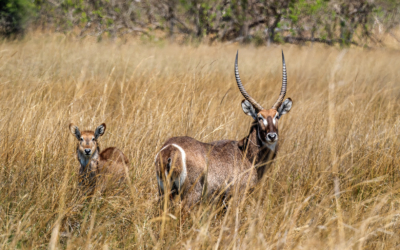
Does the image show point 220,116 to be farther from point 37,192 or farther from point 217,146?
point 37,192

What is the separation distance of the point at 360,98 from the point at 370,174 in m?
2.78

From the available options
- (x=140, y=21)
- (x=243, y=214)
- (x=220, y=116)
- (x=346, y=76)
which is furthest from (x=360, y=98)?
(x=140, y=21)

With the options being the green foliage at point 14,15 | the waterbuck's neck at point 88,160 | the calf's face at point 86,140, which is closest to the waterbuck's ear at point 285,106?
the calf's face at point 86,140

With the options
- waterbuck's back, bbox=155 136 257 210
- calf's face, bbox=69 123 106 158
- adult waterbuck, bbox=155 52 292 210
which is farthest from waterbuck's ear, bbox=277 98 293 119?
calf's face, bbox=69 123 106 158

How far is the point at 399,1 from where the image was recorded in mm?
16969

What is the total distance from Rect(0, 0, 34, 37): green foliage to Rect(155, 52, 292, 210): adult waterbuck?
911 cm

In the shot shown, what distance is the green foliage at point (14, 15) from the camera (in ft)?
35.7

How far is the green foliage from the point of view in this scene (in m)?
10.9

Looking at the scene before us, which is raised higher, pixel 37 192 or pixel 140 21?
pixel 140 21

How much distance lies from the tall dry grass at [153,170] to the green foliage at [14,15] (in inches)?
163

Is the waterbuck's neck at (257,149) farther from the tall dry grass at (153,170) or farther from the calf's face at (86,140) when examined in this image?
the calf's face at (86,140)

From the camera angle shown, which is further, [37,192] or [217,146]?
[217,146]

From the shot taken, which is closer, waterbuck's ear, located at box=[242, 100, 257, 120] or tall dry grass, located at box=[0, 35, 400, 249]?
tall dry grass, located at box=[0, 35, 400, 249]

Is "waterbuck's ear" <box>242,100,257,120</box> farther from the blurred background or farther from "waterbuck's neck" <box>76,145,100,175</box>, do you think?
the blurred background
